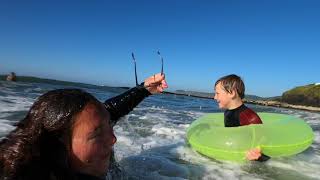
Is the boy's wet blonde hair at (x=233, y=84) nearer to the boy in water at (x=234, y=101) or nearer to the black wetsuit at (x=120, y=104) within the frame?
the boy in water at (x=234, y=101)

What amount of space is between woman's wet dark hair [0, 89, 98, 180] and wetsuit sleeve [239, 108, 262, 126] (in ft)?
15.1

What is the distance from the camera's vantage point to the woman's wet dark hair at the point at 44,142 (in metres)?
1.53

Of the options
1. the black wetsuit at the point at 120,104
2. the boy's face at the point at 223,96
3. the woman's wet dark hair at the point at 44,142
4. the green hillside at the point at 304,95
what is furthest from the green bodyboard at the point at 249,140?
the green hillside at the point at 304,95

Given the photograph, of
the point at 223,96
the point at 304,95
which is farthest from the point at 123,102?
the point at 304,95

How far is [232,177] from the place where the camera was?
474 centimetres

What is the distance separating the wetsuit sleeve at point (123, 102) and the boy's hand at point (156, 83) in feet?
0.17

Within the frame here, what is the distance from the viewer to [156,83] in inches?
153

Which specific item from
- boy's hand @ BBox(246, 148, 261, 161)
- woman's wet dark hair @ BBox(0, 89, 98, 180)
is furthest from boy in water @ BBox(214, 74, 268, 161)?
woman's wet dark hair @ BBox(0, 89, 98, 180)

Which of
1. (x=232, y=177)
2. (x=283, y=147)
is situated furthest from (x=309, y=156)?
(x=232, y=177)

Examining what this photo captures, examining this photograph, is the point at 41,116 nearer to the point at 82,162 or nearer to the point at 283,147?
the point at 82,162

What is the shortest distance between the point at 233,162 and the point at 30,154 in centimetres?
445

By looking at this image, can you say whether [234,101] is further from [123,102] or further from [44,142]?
[44,142]

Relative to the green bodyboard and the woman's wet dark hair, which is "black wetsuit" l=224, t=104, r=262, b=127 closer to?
the green bodyboard

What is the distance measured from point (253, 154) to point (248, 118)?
0.72 m
